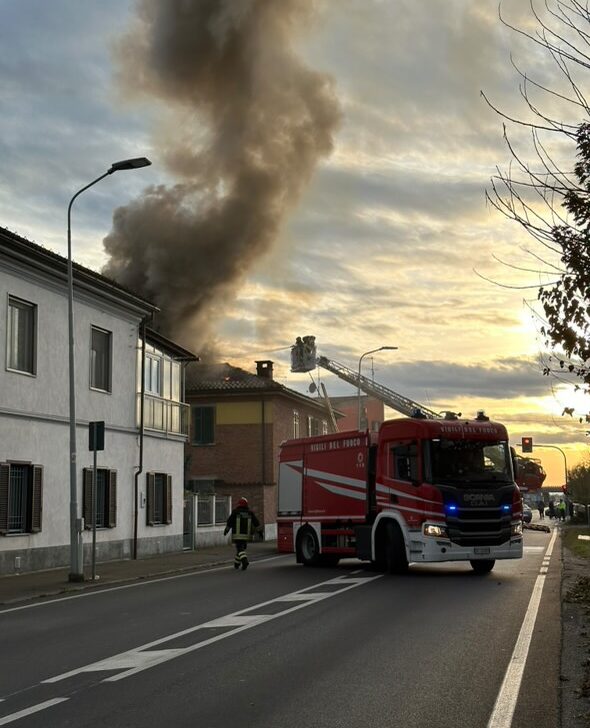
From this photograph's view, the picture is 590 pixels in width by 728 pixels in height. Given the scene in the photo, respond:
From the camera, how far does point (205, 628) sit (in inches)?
448

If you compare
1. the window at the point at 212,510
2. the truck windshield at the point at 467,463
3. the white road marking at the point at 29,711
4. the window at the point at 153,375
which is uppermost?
the window at the point at 153,375

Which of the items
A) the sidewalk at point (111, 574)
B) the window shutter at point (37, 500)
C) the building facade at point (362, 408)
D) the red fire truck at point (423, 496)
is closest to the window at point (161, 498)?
the sidewalk at point (111, 574)

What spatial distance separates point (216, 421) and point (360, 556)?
2774cm

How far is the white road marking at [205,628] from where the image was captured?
878 centimetres

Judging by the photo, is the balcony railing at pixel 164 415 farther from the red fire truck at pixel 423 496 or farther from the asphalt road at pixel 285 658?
the asphalt road at pixel 285 658

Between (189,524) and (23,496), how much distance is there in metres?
11.3

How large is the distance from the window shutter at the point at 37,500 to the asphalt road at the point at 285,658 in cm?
669

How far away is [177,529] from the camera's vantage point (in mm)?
31953

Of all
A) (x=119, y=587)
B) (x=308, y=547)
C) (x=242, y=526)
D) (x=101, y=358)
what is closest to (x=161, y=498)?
(x=101, y=358)

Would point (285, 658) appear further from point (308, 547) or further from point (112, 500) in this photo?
point (112, 500)

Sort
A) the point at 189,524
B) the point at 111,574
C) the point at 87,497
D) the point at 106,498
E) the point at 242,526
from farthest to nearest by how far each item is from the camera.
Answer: the point at 189,524, the point at 106,498, the point at 87,497, the point at 242,526, the point at 111,574

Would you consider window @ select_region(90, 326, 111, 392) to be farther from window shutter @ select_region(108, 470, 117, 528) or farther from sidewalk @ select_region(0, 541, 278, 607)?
sidewalk @ select_region(0, 541, 278, 607)

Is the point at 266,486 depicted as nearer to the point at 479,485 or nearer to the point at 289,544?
the point at 289,544

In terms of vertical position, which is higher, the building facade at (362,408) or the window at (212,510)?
the building facade at (362,408)
